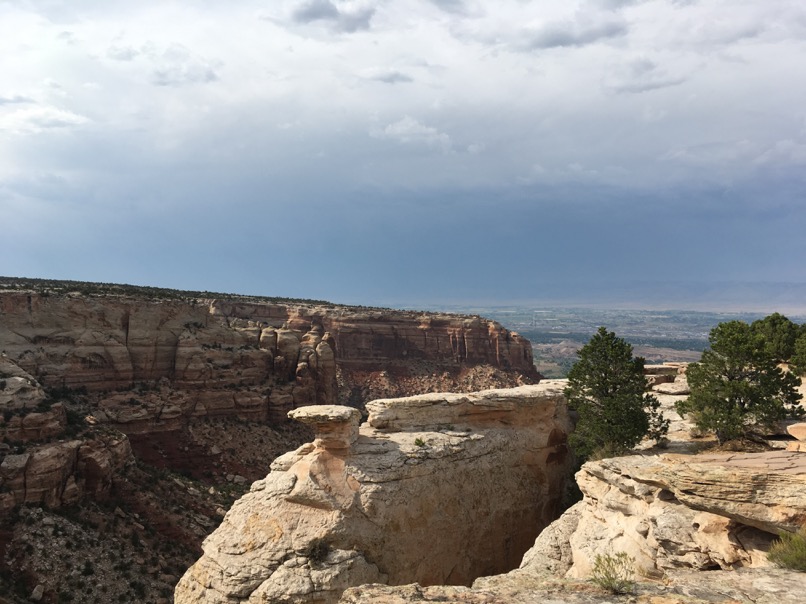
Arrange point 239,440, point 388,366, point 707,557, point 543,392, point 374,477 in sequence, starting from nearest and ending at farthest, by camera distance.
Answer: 1. point 707,557
2. point 374,477
3. point 543,392
4. point 239,440
5. point 388,366

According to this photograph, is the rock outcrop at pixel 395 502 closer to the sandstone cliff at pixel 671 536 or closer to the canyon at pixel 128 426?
the sandstone cliff at pixel 671 536

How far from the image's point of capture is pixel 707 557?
17516 mm

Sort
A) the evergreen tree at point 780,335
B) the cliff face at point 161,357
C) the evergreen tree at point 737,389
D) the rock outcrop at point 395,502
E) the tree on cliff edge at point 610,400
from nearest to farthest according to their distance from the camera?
the rock outcrop at point 395,502
the evergreen tree at point 737,389
the tree on cliff edge at point 610,400
the evergreen tree at point 780,335
the cliff face at point 161,357

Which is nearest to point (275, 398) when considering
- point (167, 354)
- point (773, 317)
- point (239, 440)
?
point (239, 440)

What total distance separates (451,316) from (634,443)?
87.2 metres

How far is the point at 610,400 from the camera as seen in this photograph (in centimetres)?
2633

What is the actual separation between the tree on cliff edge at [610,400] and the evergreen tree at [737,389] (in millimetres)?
1961

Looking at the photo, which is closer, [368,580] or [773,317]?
[368,580]

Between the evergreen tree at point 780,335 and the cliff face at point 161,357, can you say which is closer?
the evergreen tree at point 780,335

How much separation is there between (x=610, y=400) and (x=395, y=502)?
36.4ft

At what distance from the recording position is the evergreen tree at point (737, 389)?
22.6m

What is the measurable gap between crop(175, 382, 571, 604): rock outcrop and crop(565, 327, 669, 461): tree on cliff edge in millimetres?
2845

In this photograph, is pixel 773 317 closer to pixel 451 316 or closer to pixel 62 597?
pixel 62 597

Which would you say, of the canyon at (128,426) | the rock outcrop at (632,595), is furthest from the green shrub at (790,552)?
the canyon at (128,426)
